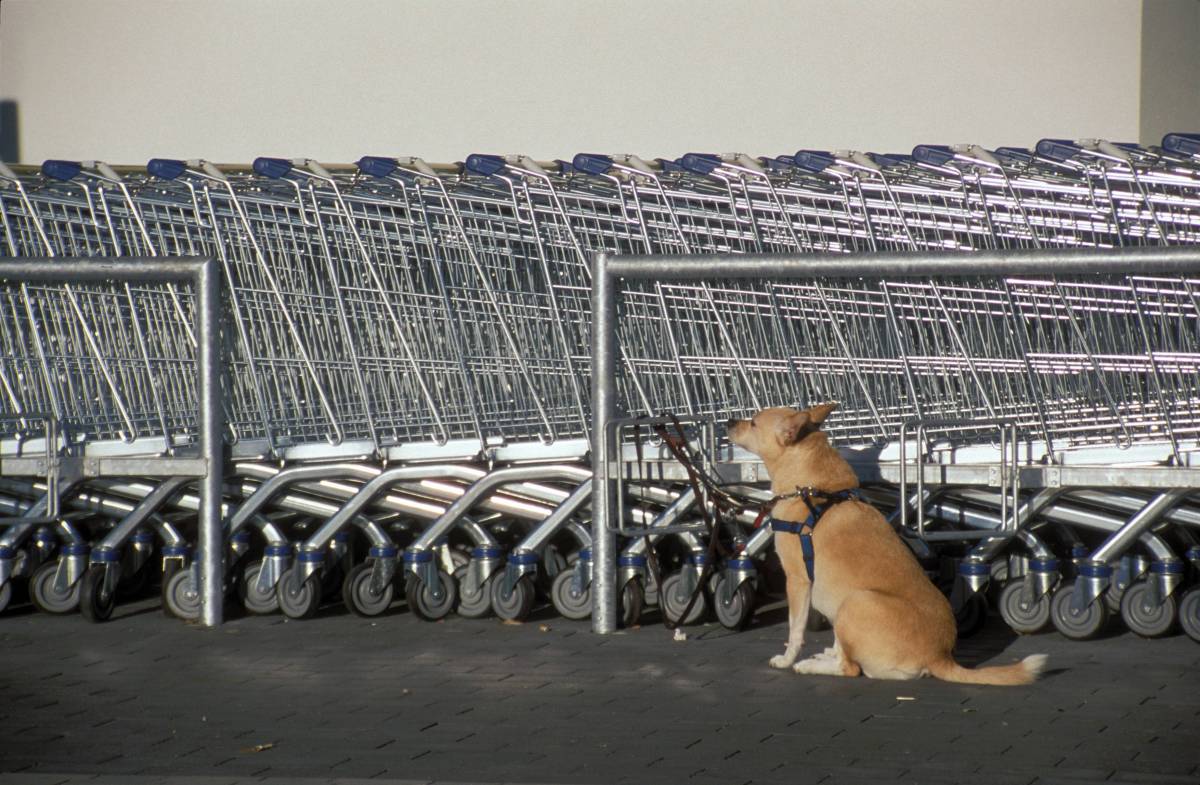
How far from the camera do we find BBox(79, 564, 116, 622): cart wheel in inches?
250

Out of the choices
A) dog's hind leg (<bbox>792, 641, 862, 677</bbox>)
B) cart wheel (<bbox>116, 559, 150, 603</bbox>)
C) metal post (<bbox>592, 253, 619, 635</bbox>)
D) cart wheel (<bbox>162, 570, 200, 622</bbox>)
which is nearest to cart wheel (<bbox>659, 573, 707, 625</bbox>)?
metal post (<bbox>592, 253, 619, 635</bbox>)

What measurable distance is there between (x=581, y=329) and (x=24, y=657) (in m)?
2.58

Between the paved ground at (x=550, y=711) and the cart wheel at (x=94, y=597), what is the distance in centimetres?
17

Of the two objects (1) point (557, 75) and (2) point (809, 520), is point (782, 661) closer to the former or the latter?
(2) point (809, 520)

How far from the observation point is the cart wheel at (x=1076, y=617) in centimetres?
581

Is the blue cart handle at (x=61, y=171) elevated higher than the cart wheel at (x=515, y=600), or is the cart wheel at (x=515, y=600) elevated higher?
the blue cart handle at (x=61, y=171)

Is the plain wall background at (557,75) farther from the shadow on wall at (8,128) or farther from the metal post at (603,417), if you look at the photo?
the metal post at (603,417)

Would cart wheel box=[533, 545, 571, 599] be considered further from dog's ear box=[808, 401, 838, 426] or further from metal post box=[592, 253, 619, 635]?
dog's ear box=[808, 401, 838, 426]

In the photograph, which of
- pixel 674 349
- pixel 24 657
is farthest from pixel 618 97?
pixel 24 657

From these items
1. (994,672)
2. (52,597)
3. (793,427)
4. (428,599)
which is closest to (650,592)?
(428,599)

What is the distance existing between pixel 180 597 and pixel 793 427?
2574mm

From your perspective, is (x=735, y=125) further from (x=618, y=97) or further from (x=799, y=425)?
(x=799, y=425)

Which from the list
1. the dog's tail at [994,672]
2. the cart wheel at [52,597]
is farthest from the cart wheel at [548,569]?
the dog's tail at [994,672]

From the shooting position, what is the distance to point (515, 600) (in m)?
6.25
